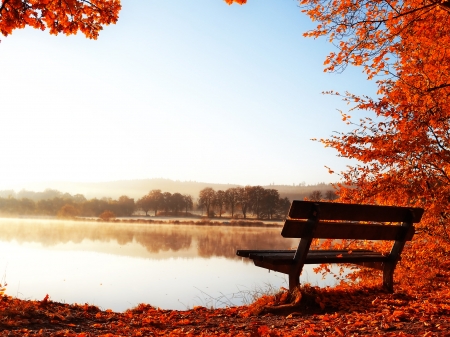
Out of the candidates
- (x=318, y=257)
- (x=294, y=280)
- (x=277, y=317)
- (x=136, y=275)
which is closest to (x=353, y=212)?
(x=318, y=257)

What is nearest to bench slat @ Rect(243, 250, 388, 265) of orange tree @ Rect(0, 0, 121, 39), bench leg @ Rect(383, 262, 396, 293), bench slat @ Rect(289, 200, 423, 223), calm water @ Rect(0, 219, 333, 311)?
bench leg @ Rect(383, 262, 396, 293)

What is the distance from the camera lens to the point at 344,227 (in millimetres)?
5570

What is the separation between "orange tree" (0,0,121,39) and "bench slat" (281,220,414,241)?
467 cm

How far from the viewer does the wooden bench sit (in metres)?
5.15

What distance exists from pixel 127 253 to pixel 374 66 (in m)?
18.4

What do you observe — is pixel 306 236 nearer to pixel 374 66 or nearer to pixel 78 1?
pixel 374 66

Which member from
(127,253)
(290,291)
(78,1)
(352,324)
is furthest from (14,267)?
(352,324)

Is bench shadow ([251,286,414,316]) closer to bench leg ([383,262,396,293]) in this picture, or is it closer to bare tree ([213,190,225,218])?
bench leg ([383,262,396,293])

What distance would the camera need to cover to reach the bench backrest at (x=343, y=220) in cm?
512

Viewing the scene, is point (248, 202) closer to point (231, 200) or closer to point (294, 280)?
point (231, 200)

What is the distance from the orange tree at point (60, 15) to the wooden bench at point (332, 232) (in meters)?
4.54

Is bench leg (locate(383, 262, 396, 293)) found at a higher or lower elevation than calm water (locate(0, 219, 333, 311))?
higher

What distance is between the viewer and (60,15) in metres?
6.69

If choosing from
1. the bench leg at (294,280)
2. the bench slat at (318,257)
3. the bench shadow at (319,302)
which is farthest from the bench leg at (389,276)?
the bench leg at (294,280)
